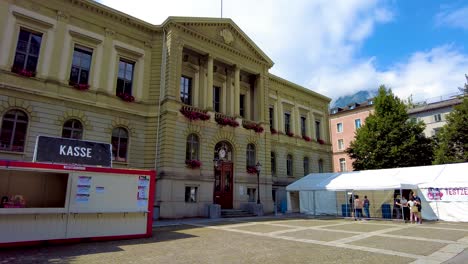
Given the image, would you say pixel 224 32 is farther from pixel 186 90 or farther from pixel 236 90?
pixel 186 90

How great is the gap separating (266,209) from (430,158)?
19.1m

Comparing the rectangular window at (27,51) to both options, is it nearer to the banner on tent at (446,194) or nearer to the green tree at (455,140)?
the banner on tent at (446,194)

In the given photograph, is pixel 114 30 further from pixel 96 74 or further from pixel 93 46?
pixel 96 74

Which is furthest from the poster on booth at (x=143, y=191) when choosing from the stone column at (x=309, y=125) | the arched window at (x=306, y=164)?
the stone column at (x=309, y=125)

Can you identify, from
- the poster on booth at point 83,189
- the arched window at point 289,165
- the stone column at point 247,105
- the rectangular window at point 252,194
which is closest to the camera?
the poster on booth at point 83,189

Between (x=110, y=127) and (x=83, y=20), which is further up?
(x=83, y=20)

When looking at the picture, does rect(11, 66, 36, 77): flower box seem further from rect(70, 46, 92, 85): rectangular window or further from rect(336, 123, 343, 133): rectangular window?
rect(336, 123, 343, 133): rectangular window

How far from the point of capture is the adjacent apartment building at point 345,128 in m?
49.8

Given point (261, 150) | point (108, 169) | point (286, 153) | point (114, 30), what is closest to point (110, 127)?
point (114, 30)

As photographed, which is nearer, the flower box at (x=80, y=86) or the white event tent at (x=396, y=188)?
the white event tent at (x=396, y=188)

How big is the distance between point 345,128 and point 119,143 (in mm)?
40728

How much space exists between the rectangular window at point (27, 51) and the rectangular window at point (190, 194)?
1199 centimetres

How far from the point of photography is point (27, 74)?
17.7 meters

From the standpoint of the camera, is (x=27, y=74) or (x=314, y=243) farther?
(x=27, y=74)
